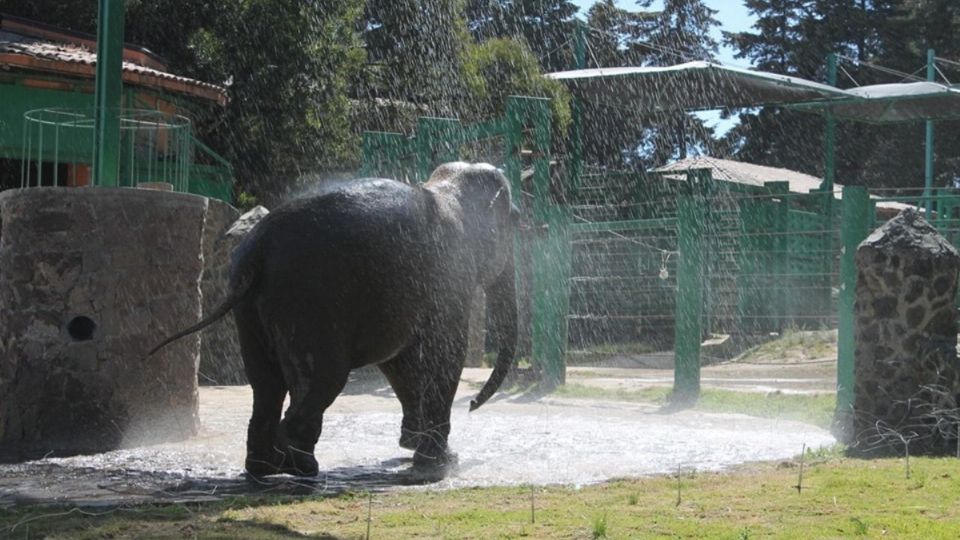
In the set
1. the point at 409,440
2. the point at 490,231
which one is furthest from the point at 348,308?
the point at 490,231

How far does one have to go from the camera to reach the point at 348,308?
23.3ft

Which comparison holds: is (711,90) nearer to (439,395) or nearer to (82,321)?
(439,395)

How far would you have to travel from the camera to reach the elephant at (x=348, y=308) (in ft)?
22.9

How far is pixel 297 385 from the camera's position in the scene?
23.0 feet

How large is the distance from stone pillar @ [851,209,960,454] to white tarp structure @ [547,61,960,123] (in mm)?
5998

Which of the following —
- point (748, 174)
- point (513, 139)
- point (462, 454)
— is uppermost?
point (748, 174)

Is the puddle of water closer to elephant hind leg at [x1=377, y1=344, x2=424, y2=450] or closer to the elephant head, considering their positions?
elephant hind leg at [x1=377, y1=344, x2=424, y2=450]

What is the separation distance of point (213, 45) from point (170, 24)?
179 centimetres

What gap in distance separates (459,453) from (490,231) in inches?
58.1

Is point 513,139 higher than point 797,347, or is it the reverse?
point 513,139

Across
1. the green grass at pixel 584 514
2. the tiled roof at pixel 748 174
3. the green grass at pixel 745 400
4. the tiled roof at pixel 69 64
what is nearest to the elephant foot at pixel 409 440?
the green grass at pixel 584 514

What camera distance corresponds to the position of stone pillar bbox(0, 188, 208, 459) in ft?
28.3

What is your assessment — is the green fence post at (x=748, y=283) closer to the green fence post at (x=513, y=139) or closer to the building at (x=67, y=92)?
the green fence post at (x=513, y=139)

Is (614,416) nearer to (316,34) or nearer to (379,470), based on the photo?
(379,470)
